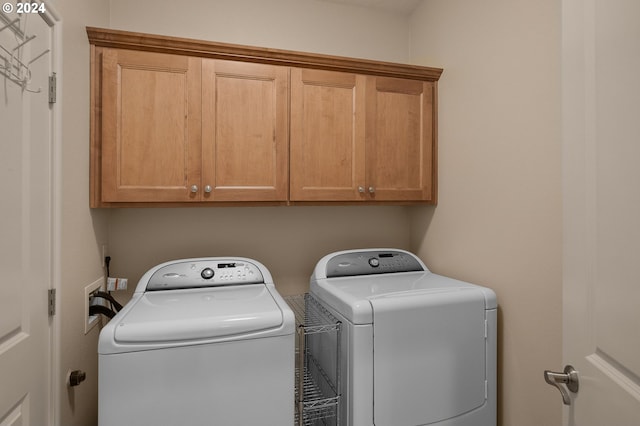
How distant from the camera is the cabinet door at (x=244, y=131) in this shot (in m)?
1.71

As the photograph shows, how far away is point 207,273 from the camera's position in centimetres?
173

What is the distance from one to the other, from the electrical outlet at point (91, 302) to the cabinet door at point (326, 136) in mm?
1026

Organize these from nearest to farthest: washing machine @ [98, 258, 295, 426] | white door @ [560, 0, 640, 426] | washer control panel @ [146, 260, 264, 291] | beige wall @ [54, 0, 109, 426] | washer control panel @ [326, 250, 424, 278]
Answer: white door @ [560, 0, 640, 426]
washing machine @ [98, 258, 295, 426]
beige wall @ [54, 0, 109, 426]
washer control panel @ [146, 260, 264, 291]
washer control panel @ [326, 250, 424, 278]

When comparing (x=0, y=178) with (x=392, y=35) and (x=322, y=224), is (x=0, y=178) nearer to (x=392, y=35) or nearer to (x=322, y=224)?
(x=322, y=224)

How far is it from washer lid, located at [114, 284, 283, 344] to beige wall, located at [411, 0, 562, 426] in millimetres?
1050

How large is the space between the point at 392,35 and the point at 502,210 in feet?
4.82

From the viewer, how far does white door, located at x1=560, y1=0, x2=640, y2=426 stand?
2.07 feet

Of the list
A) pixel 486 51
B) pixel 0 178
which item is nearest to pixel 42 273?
pixel 0 178

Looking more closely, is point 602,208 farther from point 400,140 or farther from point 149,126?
point 149,126

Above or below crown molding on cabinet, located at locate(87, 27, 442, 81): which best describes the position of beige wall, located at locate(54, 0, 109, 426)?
below

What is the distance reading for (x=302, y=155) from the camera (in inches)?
73.0

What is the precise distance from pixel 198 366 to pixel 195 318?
16cm

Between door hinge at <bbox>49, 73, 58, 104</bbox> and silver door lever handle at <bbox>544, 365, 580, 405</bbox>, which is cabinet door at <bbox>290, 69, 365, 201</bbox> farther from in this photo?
silver door lever handle at <bbox>544, 365, 580, 405</bbox>

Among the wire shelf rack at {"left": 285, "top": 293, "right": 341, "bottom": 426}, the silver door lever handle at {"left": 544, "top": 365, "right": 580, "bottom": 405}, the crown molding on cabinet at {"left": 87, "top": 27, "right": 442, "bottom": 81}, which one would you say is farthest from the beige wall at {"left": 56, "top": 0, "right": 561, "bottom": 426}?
the silver door lever handle at {"left": 544, "top": 365, "right": 580, "bottom": 405}
